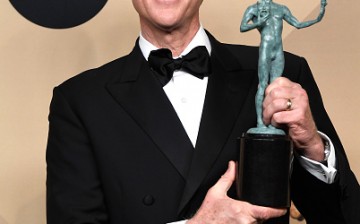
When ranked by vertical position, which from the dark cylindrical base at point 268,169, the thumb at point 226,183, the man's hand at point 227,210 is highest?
the dark cylindrical base at point 268,169

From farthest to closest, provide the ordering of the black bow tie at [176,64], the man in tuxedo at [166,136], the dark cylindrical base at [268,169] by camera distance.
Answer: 1. the black bow tie at [176,64]
2. the man in tuxedo at [166,136]
3. the dark cylindrical base at [268,169]

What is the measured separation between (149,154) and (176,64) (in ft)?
0.75

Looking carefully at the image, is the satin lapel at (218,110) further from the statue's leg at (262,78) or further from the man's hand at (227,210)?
the statue's leg at (262,78)

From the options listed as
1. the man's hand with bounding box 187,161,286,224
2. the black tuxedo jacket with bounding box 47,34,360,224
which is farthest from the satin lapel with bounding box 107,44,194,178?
the man's hand with bounding box 187,161,286,224

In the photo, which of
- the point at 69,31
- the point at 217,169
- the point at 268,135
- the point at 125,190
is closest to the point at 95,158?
the point at 125,190

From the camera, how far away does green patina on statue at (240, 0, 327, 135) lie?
131cm

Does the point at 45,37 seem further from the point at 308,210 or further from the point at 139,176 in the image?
the point at 308,210

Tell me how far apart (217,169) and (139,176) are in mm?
173

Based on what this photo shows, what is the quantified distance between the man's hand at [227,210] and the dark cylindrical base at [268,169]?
19 mm

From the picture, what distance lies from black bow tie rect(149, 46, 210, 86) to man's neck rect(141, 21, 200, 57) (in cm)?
4

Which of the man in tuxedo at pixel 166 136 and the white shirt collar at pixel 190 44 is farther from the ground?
the white shirt collar at pixel 190 44

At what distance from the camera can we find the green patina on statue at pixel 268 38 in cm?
131

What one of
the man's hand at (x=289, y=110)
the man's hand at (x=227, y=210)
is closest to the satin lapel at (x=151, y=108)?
the man's hand at (x=227, y=210)

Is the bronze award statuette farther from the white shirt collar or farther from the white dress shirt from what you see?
the white shirt collar
